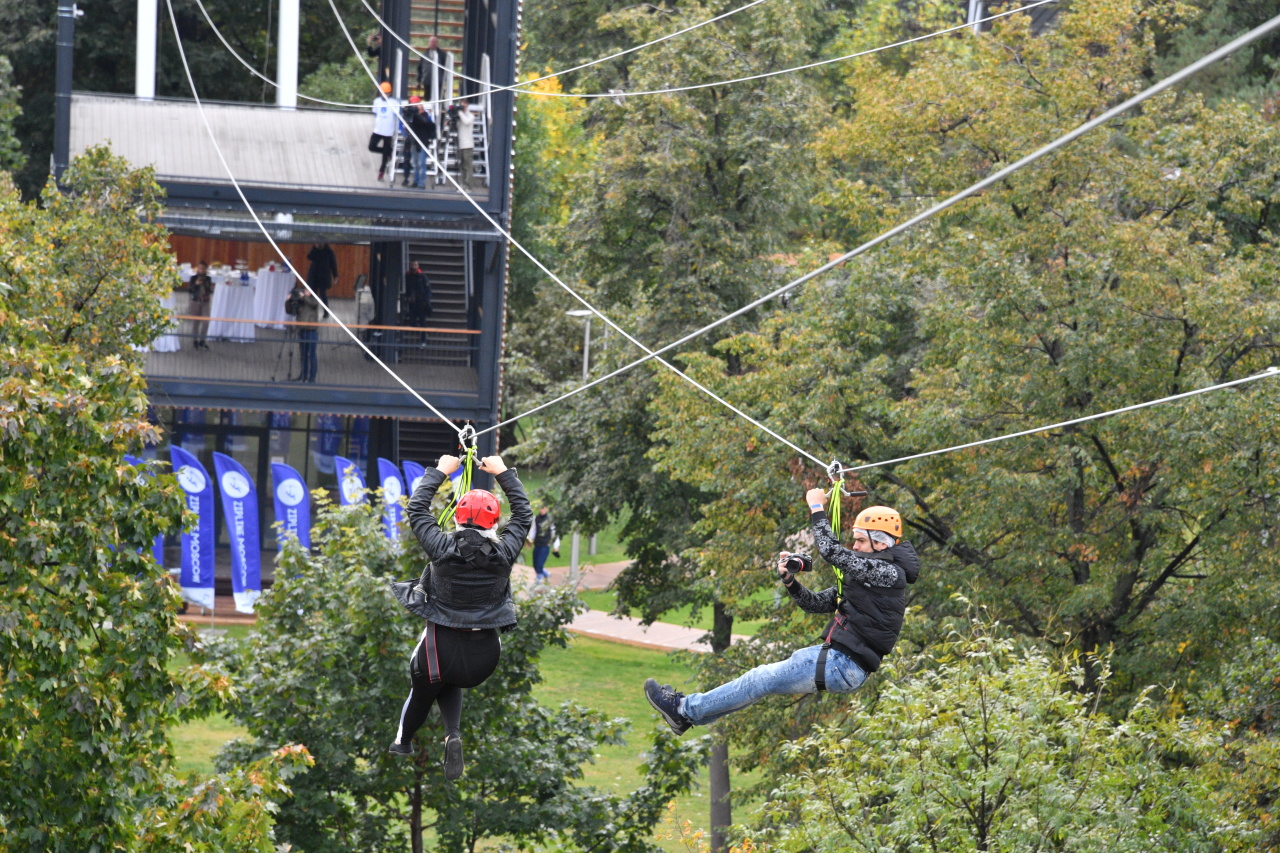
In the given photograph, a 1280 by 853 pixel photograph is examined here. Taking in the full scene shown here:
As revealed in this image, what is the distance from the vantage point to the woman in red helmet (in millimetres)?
8430

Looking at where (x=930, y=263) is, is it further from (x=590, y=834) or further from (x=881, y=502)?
(x=590, y=834)

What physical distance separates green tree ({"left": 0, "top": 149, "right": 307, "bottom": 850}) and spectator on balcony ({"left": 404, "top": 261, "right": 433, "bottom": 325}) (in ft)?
67.3

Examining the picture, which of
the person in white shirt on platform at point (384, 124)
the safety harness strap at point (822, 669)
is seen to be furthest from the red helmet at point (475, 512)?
the person in white shirt on platform at point (384, 124)

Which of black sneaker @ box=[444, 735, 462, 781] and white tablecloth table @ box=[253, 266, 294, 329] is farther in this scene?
white tablecloth table @ box=[253, 266, 294, 329]

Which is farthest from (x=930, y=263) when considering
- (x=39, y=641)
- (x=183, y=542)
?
(x=183, y=542)

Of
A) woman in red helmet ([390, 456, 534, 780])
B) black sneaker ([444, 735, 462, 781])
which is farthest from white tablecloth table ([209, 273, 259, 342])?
woman in red helmet ([390, 456, 534, 780])

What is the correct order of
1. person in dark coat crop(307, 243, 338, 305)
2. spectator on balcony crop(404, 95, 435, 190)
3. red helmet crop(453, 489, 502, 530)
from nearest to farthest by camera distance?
red helmet crop(453, 489, 502, 530)
spectator on balcony crop(404, 95, 435, 190)
person in dark coat crop(307, 243, 338, 305)

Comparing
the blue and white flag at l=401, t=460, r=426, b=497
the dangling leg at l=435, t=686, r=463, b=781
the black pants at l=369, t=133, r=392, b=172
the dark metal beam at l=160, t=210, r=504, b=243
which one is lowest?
the blue and white flag at l=401, t=460, r=426, b=497

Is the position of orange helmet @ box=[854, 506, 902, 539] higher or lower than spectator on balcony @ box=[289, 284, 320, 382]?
higher

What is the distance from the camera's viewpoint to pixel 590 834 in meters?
17.3

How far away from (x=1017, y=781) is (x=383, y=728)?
6979mm

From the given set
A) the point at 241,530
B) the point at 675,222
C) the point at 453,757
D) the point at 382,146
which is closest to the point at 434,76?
the point at 382,146

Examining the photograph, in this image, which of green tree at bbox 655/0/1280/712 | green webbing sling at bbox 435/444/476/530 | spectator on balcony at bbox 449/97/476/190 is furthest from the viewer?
spectator on balcony at bbox 449/97/476/190

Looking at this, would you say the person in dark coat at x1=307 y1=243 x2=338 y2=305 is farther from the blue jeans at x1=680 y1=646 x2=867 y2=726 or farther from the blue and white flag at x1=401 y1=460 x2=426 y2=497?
the blue jeans at x1=680 y1=646 x2=867 y2=726
